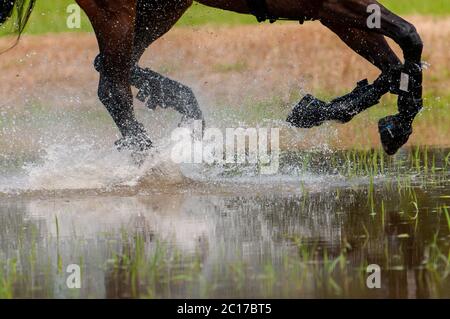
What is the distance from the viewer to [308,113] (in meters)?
7.69

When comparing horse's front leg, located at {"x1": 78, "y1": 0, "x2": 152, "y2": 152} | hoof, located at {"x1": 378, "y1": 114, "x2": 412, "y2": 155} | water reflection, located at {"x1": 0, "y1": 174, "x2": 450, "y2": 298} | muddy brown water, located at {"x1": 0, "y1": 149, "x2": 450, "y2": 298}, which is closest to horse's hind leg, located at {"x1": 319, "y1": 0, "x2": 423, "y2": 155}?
hoof, located at {"x1": 378, "y1": 114, "x2": 412, "y2": 155}

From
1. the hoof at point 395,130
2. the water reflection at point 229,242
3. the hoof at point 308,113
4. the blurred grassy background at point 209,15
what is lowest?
the water reflection at point 229,242

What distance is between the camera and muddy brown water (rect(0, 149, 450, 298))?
15.3 ft

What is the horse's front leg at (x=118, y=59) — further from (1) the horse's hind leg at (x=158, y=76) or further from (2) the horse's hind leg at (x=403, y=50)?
(2) the horse's hind leg at (x=403, y=50)

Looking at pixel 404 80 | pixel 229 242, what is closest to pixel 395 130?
pixel 404 80

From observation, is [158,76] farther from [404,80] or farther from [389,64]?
[404,80]

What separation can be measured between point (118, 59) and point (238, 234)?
2303 mm

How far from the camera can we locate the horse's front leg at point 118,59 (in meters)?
7.57

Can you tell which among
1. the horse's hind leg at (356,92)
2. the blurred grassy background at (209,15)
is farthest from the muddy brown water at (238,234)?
the blurred grassy background at (209,15)

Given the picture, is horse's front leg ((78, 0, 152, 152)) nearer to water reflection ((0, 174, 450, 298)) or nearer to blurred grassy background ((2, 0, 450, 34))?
water reflection ((0, 174, 450, 298))

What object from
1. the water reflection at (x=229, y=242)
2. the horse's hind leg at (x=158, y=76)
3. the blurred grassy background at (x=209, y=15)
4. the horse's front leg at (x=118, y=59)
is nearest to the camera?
the water reflection at (x=229, y=242)

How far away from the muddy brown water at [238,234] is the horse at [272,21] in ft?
1.23
